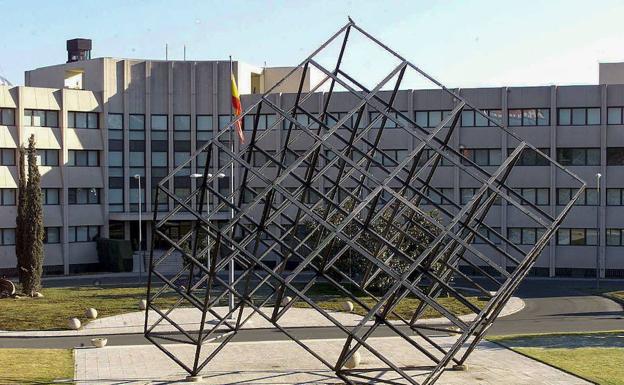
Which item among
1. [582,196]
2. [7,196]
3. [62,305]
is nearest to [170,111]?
[7,196]

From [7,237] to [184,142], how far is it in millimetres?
17287

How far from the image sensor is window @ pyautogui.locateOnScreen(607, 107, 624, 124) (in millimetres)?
74750

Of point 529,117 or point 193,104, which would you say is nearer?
point 529,117

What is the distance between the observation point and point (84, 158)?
79938 mm

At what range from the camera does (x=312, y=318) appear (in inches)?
1892

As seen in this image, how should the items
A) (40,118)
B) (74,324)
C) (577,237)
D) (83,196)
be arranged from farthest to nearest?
(83,196)
(40,118)
(577,237)
(74,324)

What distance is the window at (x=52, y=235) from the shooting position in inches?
3059

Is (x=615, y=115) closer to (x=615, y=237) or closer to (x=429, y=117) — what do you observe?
(x=615, y=237)

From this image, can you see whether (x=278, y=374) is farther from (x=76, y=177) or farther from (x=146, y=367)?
(x=76, y=177)

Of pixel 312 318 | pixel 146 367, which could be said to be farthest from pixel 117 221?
pixel 146 367

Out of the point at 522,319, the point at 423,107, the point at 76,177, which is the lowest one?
the point at 522,319

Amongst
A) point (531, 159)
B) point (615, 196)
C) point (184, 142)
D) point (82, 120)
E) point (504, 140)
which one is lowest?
point (615, 196)

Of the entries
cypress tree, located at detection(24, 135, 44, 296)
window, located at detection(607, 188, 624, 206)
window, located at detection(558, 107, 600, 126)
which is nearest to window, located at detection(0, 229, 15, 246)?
cypress tree, located at detection(24, 135, 44, 296)

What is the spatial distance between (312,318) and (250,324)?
379cm
